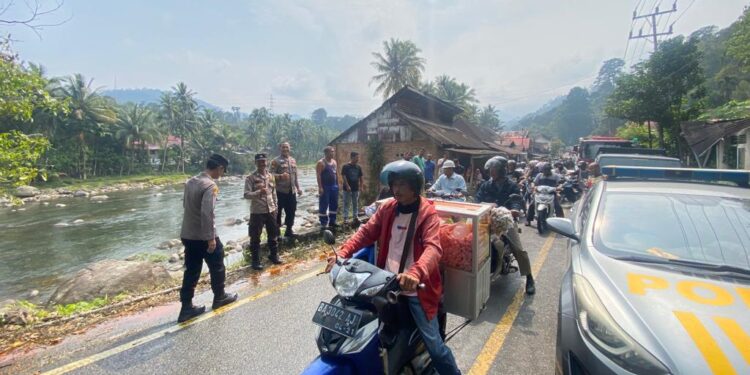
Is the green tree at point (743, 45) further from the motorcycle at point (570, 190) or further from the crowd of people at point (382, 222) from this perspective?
the crowd of people at point (382, 222)

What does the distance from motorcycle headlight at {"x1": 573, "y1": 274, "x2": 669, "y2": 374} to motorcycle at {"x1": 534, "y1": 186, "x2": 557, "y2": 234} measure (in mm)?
6186

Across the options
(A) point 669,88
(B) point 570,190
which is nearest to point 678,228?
(B) point 570,190

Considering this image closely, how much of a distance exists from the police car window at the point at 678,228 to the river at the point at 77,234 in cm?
1107

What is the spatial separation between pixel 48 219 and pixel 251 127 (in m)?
48.6

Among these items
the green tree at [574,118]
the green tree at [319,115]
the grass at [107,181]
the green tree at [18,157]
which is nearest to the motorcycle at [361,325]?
the green tree at [18,157]

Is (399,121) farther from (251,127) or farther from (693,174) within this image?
(251,127)

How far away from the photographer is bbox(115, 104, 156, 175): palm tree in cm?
4238

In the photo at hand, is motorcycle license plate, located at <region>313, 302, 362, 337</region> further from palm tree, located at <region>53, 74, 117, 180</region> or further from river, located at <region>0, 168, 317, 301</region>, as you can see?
palm tree, located at <region>53, 74, 117, 180</region>

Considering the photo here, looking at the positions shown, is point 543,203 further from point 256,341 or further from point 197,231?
point 197,231

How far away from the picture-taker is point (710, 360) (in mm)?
1634

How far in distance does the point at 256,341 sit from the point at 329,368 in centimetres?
203

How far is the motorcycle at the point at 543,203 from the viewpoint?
8117 millimetres

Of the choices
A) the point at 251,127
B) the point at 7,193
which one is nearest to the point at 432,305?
the point at 7,193

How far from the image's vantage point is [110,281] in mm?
5902
